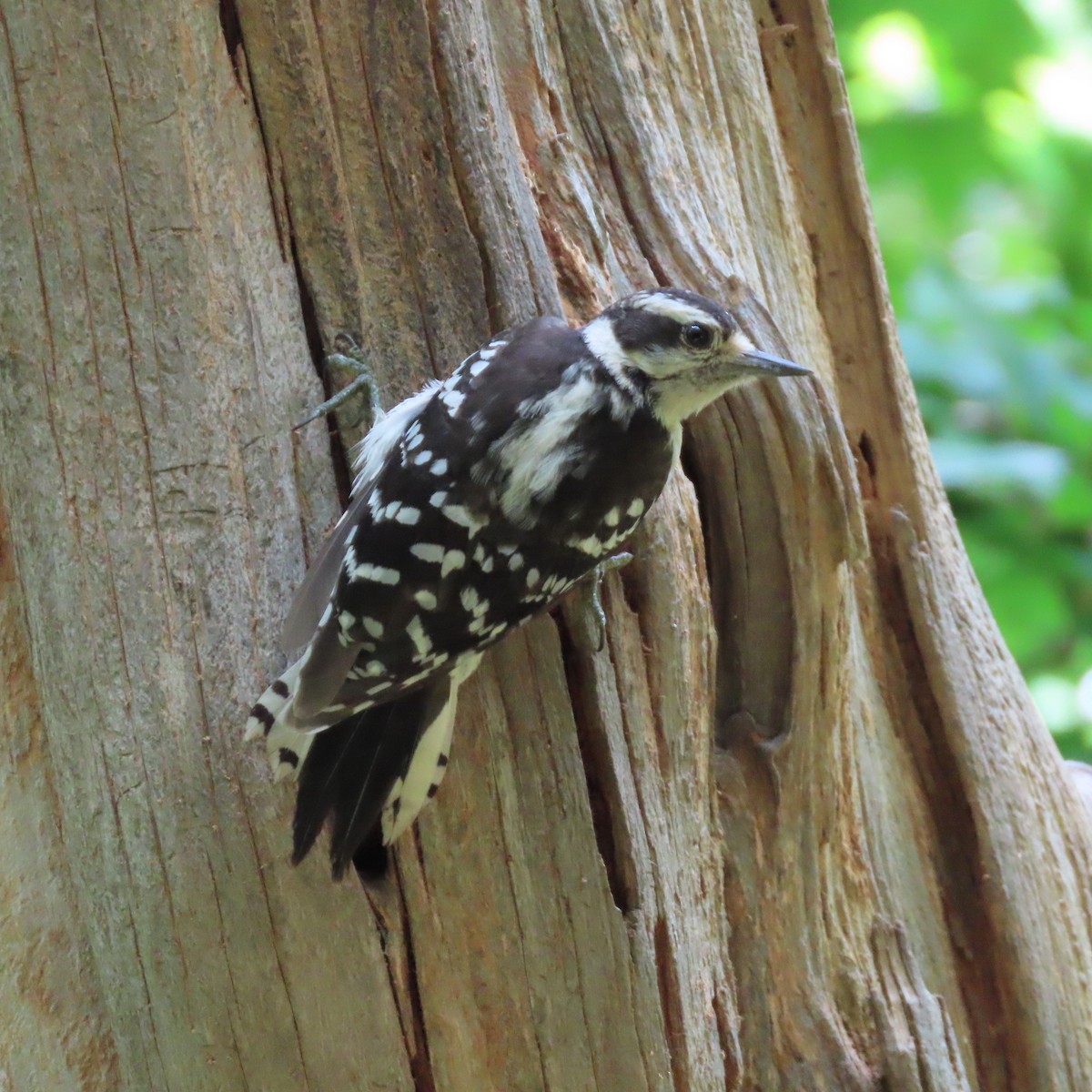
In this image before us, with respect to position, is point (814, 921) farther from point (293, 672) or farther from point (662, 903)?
point (293, 672)

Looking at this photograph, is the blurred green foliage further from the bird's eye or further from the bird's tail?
the bird's tail

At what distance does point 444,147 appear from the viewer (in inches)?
85.2

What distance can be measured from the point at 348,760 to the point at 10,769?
64 cm

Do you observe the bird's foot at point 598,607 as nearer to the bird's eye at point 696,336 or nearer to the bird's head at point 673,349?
the bird's head at point 673,349

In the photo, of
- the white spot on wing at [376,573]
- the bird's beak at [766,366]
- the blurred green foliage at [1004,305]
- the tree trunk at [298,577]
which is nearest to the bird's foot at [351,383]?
the tree trunk at [298,577]

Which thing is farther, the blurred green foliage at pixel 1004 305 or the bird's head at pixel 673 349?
the blurred green foliage at pixel 1004 305

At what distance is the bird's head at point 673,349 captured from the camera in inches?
85.4

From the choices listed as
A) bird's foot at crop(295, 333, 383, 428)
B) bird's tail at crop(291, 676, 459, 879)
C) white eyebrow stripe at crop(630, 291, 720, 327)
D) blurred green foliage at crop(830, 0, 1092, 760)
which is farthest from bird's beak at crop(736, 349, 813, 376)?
blurred green foliage at crop(830, 0, 1092, 760)

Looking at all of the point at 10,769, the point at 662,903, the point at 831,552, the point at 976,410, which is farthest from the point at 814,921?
the point at 976,410

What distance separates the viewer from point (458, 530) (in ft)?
6.66

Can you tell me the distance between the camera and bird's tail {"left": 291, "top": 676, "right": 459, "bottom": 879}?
1.98m

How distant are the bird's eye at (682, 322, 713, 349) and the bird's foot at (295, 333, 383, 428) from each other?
59 centimetres


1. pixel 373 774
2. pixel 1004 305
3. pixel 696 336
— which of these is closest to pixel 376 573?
pixel 373 774

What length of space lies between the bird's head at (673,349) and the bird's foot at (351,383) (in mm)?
419
